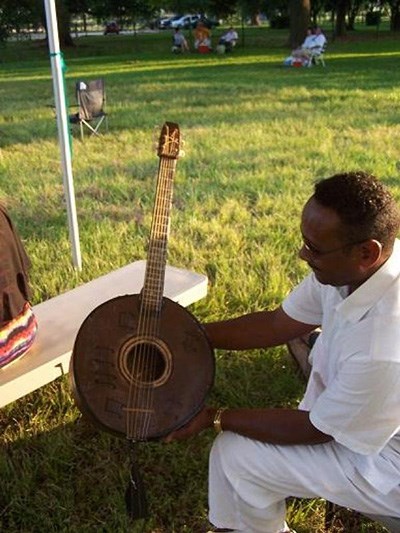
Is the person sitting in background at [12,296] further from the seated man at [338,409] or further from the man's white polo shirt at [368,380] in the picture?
the man's white polo shirt at [368,380]

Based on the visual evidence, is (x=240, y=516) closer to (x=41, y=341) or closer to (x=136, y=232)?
(x=41, y=341)

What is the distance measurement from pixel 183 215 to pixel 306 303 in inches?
130

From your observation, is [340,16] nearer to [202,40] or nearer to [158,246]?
[202,40]

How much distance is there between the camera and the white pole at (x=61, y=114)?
3.77 metres

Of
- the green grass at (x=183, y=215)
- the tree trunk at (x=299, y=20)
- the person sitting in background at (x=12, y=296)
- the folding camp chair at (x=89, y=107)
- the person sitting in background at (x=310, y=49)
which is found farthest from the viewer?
the tree trunk at (x=299, y=20)

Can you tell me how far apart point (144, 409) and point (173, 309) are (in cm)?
39

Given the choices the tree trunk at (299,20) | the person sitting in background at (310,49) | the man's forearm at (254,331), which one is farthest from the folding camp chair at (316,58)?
the man's forearm at (254,331)

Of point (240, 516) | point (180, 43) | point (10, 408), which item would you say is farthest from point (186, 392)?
point (180, 43)

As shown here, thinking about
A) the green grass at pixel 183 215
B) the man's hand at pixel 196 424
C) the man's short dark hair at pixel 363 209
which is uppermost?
the man's short dark hair at pixel 363 209

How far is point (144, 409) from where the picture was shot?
2273mm

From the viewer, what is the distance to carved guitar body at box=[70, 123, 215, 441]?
7.41 ft

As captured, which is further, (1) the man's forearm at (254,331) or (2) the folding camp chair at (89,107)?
(2) the folding camp chair at (89,107)

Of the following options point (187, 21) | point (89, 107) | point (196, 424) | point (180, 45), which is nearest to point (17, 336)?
point (196, 424)

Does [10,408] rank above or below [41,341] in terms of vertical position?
below
